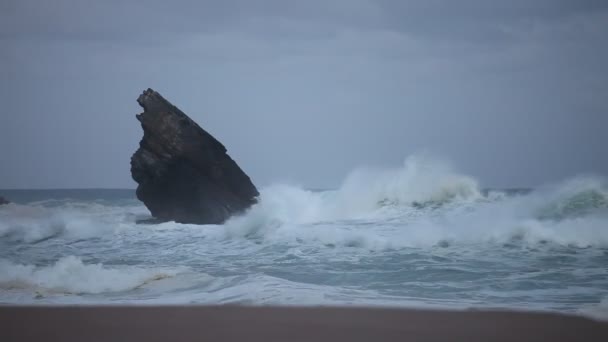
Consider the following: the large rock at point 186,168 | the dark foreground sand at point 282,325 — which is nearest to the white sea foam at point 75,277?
the dark foreground sand at point 282,325

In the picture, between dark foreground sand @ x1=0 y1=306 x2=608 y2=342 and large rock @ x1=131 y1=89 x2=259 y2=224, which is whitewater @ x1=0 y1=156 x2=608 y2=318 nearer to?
dark foreground sand @ x1=0 y1=306 x2=608 y2=342

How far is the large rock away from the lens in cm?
1766

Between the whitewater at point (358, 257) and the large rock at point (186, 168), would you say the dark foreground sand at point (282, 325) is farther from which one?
the large rock at point (186, 168)

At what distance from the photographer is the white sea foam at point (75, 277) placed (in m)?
8.23

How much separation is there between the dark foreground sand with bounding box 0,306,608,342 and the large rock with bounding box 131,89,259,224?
36.8 ft

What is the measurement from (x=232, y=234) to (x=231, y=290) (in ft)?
20.3

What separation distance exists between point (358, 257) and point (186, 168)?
29.1ft

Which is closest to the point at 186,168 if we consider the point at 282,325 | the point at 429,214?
the point at 429,214

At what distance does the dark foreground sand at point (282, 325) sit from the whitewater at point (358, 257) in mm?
528

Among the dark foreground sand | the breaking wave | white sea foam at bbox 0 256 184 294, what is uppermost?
the breaking wave

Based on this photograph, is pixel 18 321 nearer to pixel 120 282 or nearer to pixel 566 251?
pixel 120 282

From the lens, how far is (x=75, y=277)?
8.73 meters

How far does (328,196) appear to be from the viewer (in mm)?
22172

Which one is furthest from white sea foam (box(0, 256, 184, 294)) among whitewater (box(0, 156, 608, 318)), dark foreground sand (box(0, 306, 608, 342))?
dark foreground sand (box(0, 306, 608, 342))
